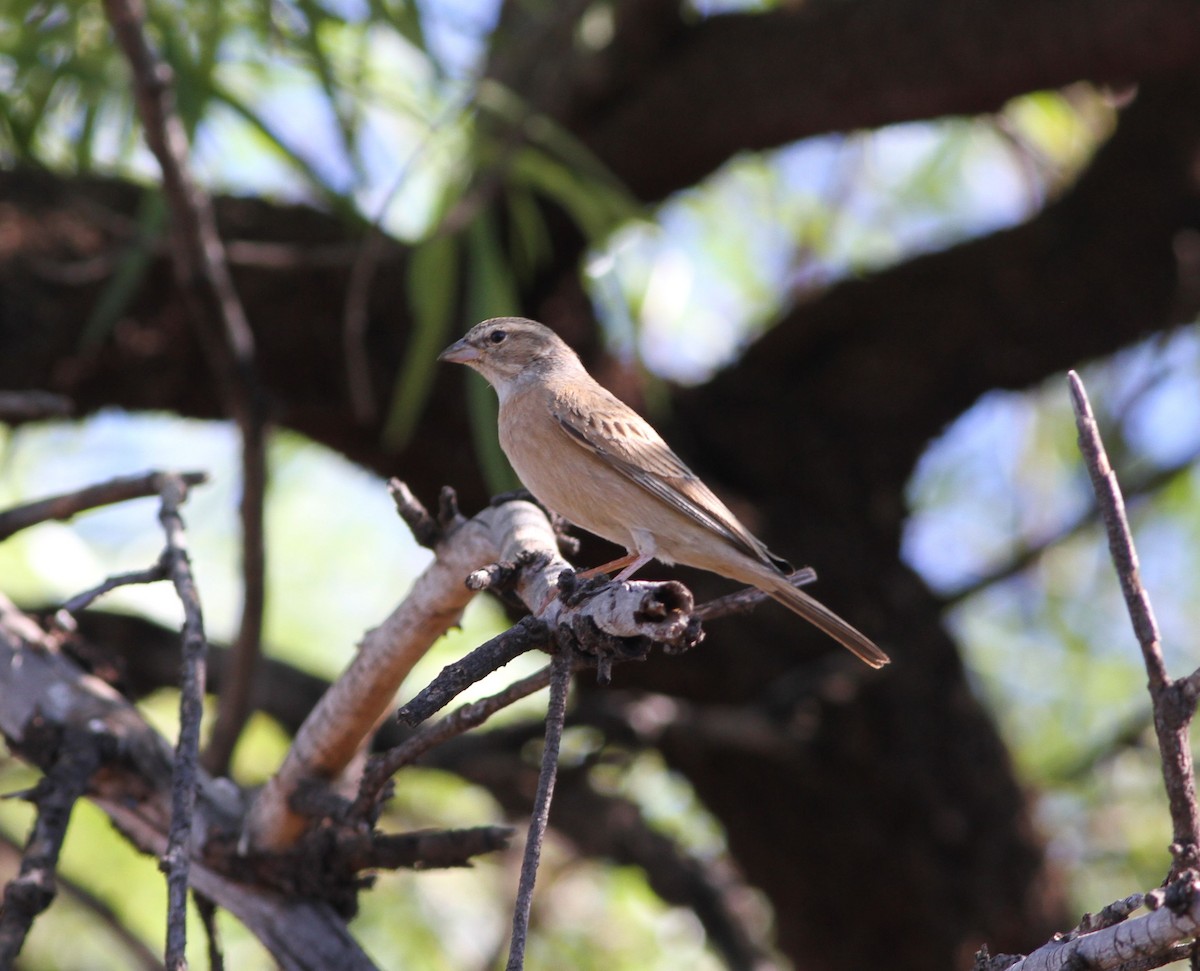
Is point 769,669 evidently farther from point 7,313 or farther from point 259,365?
point 7,313

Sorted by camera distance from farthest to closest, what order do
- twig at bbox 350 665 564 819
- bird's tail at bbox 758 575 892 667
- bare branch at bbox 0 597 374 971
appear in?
bird's tail at bbox 758 575 892 667 → bare branch at bbox 0 597 374 971 → twig at bbox 350 665 564 819

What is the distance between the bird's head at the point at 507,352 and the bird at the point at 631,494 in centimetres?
34

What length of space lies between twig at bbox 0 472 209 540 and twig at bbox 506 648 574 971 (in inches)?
66.3

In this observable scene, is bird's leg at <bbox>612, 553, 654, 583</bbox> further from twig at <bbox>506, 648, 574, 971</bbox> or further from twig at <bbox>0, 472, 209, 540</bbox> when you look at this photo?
twig at <bbox>506, 648, 574, 971</bbox>

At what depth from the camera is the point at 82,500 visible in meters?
3.24

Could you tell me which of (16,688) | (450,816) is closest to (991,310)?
(450,816)

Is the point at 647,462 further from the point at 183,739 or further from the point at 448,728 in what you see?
the point at 183,739

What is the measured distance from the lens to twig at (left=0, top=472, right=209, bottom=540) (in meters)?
3.19

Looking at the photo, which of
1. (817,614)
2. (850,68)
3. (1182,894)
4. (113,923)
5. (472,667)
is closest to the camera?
(1182,894)

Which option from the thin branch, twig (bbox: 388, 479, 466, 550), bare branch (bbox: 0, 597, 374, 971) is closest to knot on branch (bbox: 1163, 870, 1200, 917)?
twig (bbox: 388, 479, 466, 550)

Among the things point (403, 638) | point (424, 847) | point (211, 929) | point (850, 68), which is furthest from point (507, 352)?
point (850, 68)

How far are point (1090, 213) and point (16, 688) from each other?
4.92m

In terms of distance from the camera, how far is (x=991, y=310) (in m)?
5.95

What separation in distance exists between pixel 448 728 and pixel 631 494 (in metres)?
1.29
